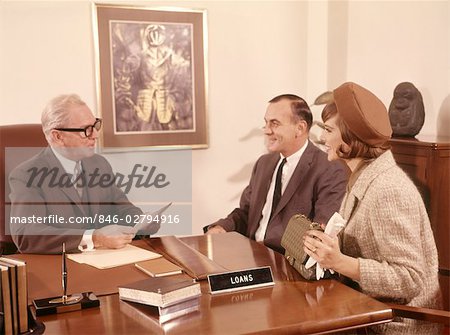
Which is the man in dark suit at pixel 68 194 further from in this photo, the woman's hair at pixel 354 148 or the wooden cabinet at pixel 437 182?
the wooden cabinet at pixel 437 182

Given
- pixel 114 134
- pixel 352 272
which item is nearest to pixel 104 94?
pixel 114 134

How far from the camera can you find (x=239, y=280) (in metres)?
1.74

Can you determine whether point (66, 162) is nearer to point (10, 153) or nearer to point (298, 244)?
point (10, 153)

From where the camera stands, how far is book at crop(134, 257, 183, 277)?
1871 mm

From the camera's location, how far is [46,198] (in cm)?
240

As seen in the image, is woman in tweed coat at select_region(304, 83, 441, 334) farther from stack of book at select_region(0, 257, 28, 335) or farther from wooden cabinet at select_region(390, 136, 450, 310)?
wooden cabinet at select_region(390, 136, 450, 310)

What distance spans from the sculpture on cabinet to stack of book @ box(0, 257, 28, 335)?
261 centimetres

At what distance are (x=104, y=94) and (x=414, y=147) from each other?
2109mm

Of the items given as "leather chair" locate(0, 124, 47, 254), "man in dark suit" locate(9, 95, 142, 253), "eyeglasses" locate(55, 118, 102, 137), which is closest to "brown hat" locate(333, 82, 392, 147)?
"man in dark suit" locate(9, 95, 142, 253)

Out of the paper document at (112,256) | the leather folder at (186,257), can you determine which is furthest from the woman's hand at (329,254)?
the paper document at (112,256)

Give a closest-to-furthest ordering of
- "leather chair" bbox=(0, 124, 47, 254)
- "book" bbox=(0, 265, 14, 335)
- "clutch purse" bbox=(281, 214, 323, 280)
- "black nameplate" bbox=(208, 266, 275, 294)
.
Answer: "book" bbox=(0, 265, 14, 335)
"black nameplate" bbox=(208, 266, 275, 294)
"clutch purse" bbox=(281, 214, 323, 280)
"leather chair" bbox=(0, 124, 47, 254)

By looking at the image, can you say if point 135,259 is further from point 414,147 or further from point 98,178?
point 414,147

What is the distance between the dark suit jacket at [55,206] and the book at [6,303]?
2.35 feet

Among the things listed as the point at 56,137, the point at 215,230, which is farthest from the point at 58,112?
the point at 215,230
